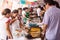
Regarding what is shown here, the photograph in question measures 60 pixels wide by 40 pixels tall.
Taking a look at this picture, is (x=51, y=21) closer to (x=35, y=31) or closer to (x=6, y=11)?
(x=35, y=31)

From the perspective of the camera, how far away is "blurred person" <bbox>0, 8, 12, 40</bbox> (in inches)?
80.0

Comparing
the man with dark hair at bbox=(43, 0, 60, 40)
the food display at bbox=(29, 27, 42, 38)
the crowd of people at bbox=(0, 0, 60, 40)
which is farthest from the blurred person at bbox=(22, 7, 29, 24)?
the man with dark hair at bbox=(43, 0, 60, 40)

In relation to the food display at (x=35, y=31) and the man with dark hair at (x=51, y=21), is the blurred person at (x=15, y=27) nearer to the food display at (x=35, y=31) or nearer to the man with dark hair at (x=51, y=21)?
the food display at (x=35, y=31)

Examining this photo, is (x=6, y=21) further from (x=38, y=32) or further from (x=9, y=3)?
(x=38, y=32)

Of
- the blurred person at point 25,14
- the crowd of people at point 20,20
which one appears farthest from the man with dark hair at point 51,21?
the blurred person at point 25,14

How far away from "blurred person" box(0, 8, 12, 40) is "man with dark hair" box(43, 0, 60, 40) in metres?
0.41

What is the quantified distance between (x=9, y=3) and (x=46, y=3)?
42 cm

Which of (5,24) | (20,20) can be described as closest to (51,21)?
(20,20)

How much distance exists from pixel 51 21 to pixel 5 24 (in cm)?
52

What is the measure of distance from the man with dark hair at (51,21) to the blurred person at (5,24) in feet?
1.34

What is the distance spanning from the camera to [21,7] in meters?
2.06

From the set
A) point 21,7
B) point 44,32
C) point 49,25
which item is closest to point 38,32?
point 44,32

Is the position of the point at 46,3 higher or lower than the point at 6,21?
higher

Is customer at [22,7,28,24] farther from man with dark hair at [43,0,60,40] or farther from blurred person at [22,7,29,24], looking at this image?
man with dark hair at [43,0,60,40]
